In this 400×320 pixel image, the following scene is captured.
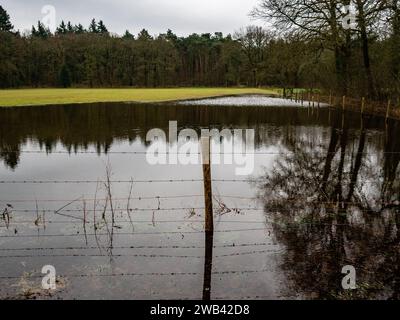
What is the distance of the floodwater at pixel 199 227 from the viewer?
7594 millimetres

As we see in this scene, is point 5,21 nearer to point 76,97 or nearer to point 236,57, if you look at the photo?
point 236,57

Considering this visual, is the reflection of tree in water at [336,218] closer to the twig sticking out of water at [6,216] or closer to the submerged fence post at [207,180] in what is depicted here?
the submerged fence post at [207,180]

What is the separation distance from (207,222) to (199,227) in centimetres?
62

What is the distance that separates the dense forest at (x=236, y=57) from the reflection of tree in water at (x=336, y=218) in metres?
22.8

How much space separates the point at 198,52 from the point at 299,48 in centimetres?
10125

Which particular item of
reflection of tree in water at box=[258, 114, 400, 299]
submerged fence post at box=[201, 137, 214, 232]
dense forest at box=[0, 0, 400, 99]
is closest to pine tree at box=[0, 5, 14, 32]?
dense forest at box=[0, 0, 400, 99]

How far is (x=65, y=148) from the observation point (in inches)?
862

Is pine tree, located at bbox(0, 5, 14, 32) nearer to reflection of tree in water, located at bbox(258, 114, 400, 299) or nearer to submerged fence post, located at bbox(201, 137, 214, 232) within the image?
reflection of tree in water, located at bbox(258, 114, 400, 299)

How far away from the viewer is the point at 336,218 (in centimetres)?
1076

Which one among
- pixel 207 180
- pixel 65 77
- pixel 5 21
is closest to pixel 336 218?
pixel 207 180

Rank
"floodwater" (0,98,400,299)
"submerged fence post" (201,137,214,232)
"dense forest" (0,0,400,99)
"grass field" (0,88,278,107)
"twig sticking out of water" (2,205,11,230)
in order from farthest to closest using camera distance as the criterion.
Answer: "grass field" (0,88,278,107) < "dense forest" (0,0,400,99) < "twig sticking out of water" (2,205,11,230) < "submerged fence post" (201,137,214,232) < "floodwater" (0,98,400,299)

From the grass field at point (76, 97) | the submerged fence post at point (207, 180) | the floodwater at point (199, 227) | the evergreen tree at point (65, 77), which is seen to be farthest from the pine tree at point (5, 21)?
the submerged fence post at point (207, 180)

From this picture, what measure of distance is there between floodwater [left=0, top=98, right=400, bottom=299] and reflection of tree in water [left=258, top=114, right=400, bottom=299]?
0.03 m

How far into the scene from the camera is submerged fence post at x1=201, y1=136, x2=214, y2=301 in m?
7.69
